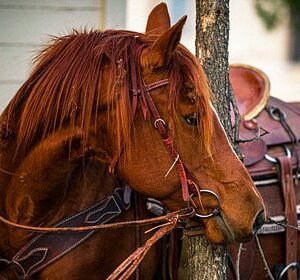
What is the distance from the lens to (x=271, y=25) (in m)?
5.88

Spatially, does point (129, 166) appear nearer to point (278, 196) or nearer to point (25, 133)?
point (25, 133)

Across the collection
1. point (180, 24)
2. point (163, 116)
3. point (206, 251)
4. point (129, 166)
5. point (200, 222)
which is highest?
point (180, 24)

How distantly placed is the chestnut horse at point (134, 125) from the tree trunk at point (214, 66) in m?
0.21

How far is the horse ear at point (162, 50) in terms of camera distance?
204cm

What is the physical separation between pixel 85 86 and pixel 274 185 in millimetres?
1219

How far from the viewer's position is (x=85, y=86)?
2188 mm

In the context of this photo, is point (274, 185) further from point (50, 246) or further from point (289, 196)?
point (50, 246)

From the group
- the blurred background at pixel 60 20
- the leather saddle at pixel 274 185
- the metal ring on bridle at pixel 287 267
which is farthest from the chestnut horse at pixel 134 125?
the blurred background at pixel 60 20

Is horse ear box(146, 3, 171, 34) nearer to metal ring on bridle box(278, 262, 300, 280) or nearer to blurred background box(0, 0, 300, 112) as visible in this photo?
metal ring on bridle box(278, 262, 300, 280)

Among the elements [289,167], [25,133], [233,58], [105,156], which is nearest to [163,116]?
[105,156]

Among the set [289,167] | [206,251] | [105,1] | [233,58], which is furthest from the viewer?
[233,58]

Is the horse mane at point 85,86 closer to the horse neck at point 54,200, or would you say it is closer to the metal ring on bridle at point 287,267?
the horse neck at point 54,200

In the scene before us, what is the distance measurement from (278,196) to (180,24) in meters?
1.32

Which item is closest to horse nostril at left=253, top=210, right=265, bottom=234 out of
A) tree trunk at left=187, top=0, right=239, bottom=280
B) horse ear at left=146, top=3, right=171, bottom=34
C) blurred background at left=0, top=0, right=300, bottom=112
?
tree trunk at left=187, top=0, right=239, bottom=280
